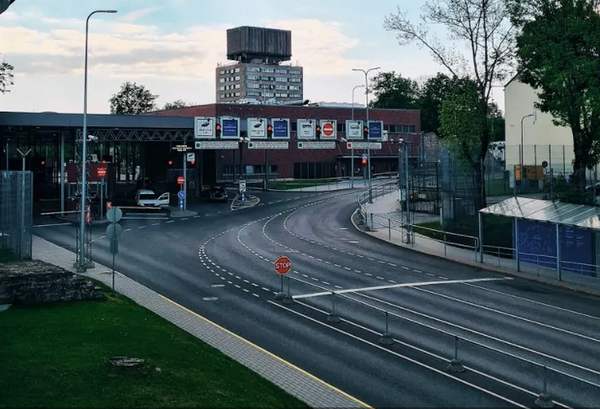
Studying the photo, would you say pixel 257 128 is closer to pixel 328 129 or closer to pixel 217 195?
pixel 328 129

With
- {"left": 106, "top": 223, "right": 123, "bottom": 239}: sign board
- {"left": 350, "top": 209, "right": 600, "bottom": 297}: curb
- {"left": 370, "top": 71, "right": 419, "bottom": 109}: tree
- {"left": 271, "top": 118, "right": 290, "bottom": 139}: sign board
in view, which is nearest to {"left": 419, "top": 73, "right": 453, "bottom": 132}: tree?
{"left": 370, "top": 71, "right": 419, "bottom": 109}: tree

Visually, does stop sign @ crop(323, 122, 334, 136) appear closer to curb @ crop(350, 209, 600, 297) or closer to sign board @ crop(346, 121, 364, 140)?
sign board @ crop(346, 121, 364, 140)

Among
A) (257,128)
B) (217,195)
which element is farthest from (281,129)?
(217,195)

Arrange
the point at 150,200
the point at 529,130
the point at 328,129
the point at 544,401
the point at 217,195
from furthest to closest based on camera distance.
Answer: the point at 529,130, the point at 217,195, the point at 150,200, the point at 328,129, the point at 544,401

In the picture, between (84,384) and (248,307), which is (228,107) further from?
(84,384)

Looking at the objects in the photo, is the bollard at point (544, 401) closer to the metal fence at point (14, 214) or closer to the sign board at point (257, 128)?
the metal fence at point (14, 214)

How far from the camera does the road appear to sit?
675 inches

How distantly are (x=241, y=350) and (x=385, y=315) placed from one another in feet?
18.8

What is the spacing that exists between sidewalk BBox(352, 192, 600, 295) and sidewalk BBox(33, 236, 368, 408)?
1671 centimetres

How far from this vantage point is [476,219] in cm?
4453

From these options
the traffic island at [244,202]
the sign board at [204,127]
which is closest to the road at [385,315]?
the sign board at [204,127]

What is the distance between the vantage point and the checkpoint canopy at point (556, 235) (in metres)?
32.3

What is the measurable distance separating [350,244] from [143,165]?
55.0 m

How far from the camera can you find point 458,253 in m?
40.6
